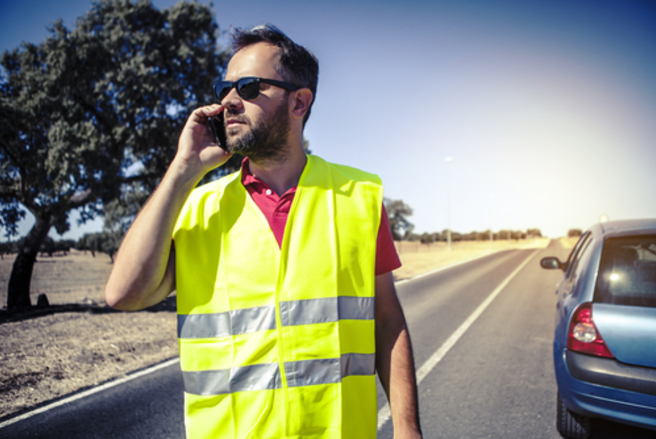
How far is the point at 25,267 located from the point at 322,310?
6.48m

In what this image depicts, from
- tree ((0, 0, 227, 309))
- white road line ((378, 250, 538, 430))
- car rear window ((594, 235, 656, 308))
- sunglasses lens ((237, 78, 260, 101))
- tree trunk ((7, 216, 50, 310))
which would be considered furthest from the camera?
tree ((0, 0, 227, 309))

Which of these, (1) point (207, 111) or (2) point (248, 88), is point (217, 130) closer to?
(1) point (207, 111)

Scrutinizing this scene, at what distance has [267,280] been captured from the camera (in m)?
1.29

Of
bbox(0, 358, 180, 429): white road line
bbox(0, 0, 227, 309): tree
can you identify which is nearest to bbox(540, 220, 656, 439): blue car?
bbox(0, 358, 180, 429): white road line

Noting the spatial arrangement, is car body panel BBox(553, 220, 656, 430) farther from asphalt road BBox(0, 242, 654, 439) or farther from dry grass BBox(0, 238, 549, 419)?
dry grass BBox(0, 238, 549, 419)

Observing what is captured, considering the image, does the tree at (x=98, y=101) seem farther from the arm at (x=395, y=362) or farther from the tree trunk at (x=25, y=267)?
the arm at (x=395, y=362)

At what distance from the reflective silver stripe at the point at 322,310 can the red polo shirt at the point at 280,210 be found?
8.9 inches

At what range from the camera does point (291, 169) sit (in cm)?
162

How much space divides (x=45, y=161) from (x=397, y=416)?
9.34 metres

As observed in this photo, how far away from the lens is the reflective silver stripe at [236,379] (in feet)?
4.04

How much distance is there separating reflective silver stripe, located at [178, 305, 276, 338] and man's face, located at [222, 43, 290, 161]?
558mm

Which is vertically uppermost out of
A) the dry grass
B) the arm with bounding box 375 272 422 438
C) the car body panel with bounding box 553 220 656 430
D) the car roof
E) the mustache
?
the mustache

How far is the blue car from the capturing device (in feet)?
8.73

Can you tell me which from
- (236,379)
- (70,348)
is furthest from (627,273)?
(70,348)
